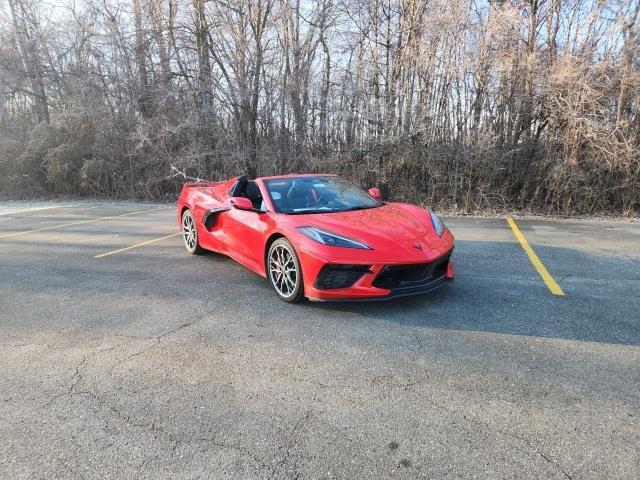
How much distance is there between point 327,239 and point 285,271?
22.6 inches

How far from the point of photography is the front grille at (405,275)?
3580 millimetres

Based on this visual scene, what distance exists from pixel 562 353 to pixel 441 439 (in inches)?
54.0

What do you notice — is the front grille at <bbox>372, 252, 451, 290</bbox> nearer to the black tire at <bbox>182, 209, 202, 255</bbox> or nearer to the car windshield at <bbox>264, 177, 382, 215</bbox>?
the car windshield at <bbox>264, 177, 382, 215</bbox>

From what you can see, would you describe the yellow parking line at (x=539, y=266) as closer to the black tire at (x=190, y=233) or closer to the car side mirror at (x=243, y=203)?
the car side mirror at (x=243, y=203)

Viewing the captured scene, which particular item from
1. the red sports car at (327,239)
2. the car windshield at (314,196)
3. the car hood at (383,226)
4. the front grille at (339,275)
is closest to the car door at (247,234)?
the red sports car at (327,239)

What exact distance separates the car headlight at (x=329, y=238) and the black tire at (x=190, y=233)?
2.43 meters

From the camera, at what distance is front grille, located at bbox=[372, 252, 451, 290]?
11.7 ft

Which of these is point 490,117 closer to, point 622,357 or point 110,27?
point 622,357

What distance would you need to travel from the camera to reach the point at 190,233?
235 inches

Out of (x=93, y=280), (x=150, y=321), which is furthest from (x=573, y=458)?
(x=93, y=280)

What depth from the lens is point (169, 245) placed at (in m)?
6.60

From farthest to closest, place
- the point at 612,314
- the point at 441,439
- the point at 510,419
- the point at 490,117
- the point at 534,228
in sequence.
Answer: the point at 490,117 → the point at 534,228 → the point at 612,314 → the point at 510,419 → the point at 441,439

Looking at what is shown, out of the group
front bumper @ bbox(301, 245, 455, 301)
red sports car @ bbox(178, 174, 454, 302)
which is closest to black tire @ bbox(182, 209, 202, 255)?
red sports car @ bbox(178, 174, 454, 302)

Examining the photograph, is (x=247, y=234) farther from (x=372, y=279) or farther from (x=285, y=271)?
(x=372, y=279)
